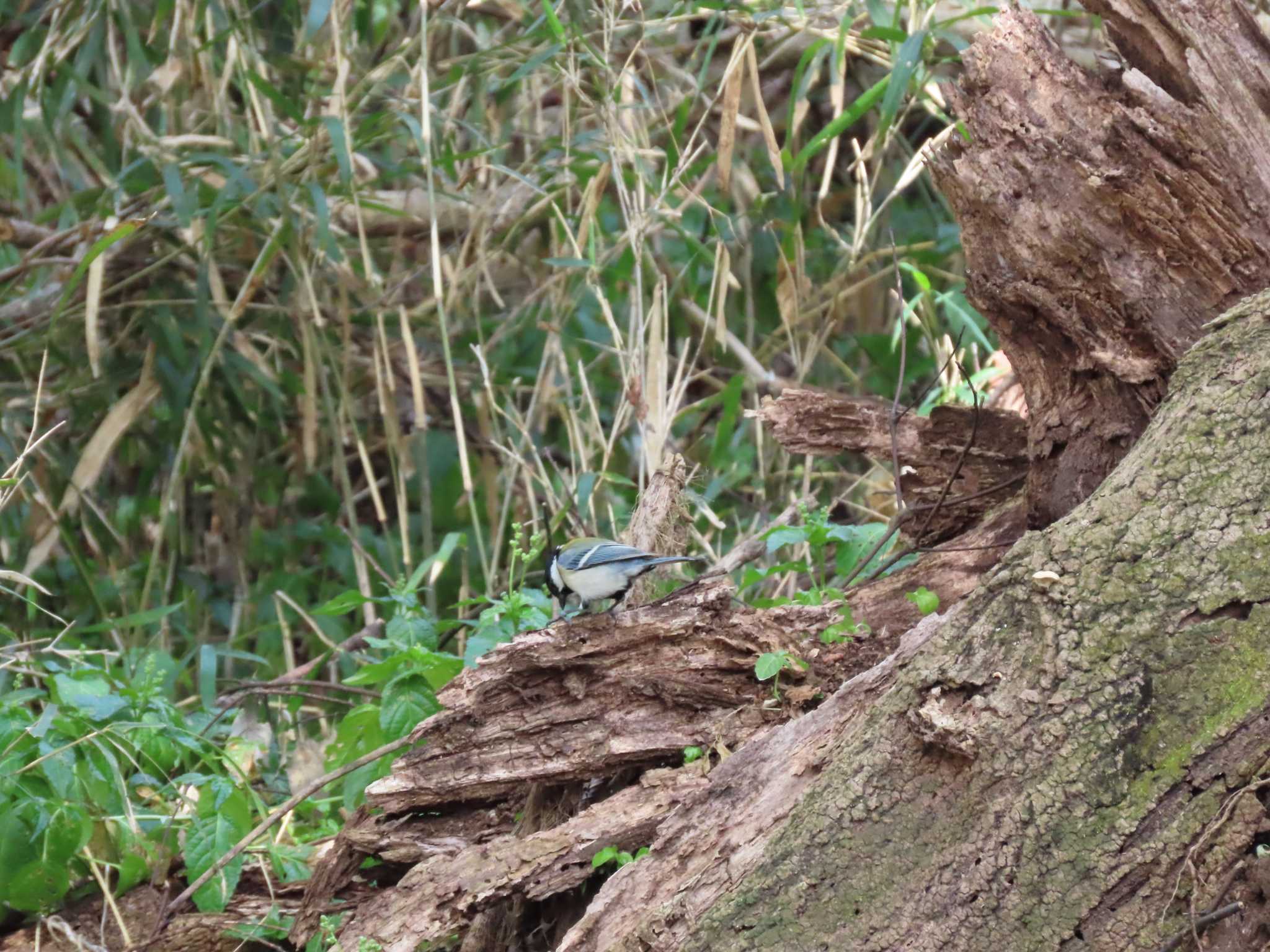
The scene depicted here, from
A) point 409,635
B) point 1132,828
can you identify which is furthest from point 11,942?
point 1132,828

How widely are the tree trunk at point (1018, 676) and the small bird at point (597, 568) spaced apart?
252 mm

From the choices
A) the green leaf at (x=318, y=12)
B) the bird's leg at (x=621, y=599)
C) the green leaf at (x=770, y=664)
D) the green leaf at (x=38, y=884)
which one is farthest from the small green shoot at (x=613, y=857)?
the green leaf at (x=318, y=12)

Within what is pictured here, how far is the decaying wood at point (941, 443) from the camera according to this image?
3.05 m

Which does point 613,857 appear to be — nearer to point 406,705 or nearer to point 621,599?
point 406,705

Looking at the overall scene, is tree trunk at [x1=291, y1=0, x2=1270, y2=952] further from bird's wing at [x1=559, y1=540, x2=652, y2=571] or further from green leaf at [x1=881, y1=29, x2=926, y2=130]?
green leaf at [x1=881, y1=29, x2=926, y2=130]

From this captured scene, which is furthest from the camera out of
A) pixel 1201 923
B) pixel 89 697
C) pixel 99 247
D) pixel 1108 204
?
pixel 99 247

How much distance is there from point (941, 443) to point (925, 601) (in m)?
0.48

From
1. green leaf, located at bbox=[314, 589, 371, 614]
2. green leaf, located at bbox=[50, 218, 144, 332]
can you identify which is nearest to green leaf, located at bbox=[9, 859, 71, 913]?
green leaf, located at bbox=[314, 589, 371, 614]

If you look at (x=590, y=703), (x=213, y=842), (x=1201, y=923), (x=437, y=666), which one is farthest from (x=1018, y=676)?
(x=213, y=842)

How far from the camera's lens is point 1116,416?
103 inches

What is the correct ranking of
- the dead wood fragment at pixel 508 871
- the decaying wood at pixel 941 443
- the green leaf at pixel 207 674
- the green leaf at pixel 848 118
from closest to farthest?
1. the dead wood fragment at pixel 508 871
2. the decaying wood at pixel 941 443
3. the green leaf at pixel 207 674
4. the green leaf at pixel 848 118

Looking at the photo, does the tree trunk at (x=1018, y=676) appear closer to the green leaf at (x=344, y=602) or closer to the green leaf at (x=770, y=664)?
the green leaf at (x=770, y=664)

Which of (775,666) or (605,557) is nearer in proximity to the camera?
(775,666)

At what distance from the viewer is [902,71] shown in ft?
11.2
